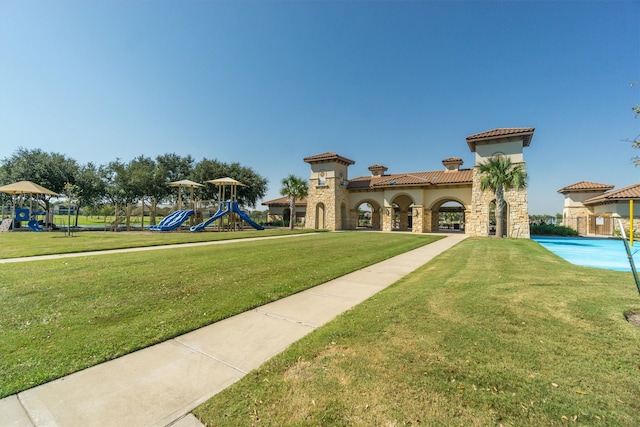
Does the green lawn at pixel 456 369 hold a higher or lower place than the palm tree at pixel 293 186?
lower

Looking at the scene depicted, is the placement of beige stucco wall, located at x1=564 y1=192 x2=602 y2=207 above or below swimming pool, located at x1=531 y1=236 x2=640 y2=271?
above

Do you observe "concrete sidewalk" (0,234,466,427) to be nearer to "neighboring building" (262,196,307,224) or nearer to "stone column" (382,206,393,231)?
"stone column" (382,206,393,231)

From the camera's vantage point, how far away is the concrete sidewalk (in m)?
2.31

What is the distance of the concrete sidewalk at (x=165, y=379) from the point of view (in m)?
2.31

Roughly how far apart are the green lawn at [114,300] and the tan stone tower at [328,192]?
896 inches

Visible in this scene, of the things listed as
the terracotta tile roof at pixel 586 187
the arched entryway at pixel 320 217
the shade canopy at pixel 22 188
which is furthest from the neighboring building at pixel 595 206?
the shade canopy at pixel 22 188

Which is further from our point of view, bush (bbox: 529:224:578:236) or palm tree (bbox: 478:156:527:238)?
bush (bbox: 529:224:578:236)

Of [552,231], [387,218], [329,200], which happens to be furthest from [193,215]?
[552,231]

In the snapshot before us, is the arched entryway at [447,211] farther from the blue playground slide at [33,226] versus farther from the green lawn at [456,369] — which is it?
the blue playground slide at [33,226]

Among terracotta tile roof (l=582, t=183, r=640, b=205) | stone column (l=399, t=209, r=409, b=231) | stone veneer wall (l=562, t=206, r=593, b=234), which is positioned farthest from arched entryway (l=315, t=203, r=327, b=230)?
stone veneer wall (l=562, t=206, r=593, b=234)

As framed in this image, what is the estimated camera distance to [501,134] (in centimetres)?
2238

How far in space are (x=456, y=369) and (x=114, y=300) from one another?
563 centimetres

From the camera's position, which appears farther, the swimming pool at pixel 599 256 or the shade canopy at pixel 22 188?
the shade canopy at pixel 22 188

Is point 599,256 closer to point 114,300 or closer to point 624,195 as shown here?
point 624,195
